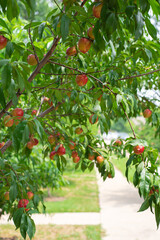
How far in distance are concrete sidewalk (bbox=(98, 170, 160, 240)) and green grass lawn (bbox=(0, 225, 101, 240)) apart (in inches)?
12.5

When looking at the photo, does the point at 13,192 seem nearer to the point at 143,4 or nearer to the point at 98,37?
the point at 98,37

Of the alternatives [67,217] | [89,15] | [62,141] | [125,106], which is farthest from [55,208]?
[89,15]

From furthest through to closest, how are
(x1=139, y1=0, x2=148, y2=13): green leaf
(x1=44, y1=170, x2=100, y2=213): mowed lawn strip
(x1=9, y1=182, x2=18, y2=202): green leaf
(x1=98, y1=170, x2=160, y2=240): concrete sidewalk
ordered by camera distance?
Answer: (x1=44, y1=170, x2=100, y2=213): mowed lawn strip, (x1=98, y1=170, x2=160, y2=240): concrete sidewalk, (x1=9, y1=182, x2=18, y2=202): green leaf, (x1=139, y1=0, x2=148, y2=13): green leaf

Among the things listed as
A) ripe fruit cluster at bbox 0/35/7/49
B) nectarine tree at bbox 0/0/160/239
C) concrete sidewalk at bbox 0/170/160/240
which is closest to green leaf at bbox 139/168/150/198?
nectarine tree at bbox 0/0/160/239

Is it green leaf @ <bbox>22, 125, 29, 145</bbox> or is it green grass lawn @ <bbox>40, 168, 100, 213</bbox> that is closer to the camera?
green leaf @ <bbox>22, 125, 29, 145</bbox>

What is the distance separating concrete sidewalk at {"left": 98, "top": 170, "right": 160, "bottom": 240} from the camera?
236 inches

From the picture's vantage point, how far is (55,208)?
27.8 ft

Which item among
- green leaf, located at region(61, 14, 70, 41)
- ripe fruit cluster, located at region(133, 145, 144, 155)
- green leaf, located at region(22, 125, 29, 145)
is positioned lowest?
ripe fruit cluster, located at region(133, 145, 144, 155)

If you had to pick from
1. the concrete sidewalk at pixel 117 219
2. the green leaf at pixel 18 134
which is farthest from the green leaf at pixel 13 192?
the concrete sidewalk at pixel 117 219

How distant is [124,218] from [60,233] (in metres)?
2.04

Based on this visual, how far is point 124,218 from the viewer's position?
7.30m

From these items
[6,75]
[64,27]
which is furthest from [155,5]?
[6,75]

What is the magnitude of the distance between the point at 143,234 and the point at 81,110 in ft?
14.9

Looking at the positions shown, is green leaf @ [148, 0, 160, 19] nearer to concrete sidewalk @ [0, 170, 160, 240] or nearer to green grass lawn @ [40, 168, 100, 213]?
concrete sidewalk @ [0, 170, 160, 240]
